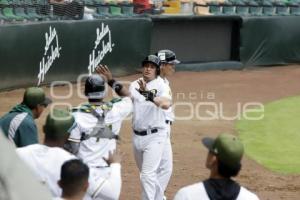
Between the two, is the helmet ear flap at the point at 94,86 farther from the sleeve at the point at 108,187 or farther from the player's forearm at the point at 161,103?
the player's forearm at the point at 161,103

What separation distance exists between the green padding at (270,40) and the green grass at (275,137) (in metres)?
3.91

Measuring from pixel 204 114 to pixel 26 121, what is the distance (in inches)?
325

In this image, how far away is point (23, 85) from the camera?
47.6 feet

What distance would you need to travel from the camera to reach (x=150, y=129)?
7.43 metres

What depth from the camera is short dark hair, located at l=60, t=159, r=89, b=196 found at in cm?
365

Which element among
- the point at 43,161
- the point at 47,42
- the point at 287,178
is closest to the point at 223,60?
the point at 47,42

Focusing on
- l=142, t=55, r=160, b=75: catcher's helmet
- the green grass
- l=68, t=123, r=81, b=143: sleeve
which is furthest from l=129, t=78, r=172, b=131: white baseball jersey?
the green grass

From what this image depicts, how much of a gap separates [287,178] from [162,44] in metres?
8.87

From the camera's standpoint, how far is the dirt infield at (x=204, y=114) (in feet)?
29.6

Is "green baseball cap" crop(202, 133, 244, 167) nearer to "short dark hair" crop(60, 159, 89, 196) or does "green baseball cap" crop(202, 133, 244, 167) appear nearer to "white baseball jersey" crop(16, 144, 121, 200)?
"short dark hair" crop(60, 159, 89, 196)

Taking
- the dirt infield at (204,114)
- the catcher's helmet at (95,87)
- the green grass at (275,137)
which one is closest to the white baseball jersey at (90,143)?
the catcher's helmet at (95,87)

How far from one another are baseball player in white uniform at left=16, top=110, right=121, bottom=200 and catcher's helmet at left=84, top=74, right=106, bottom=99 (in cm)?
80

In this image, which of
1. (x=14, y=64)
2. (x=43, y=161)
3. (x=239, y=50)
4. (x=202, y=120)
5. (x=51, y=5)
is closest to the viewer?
(x=43, y=161)

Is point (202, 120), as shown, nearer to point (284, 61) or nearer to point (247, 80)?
point (247, 80)
